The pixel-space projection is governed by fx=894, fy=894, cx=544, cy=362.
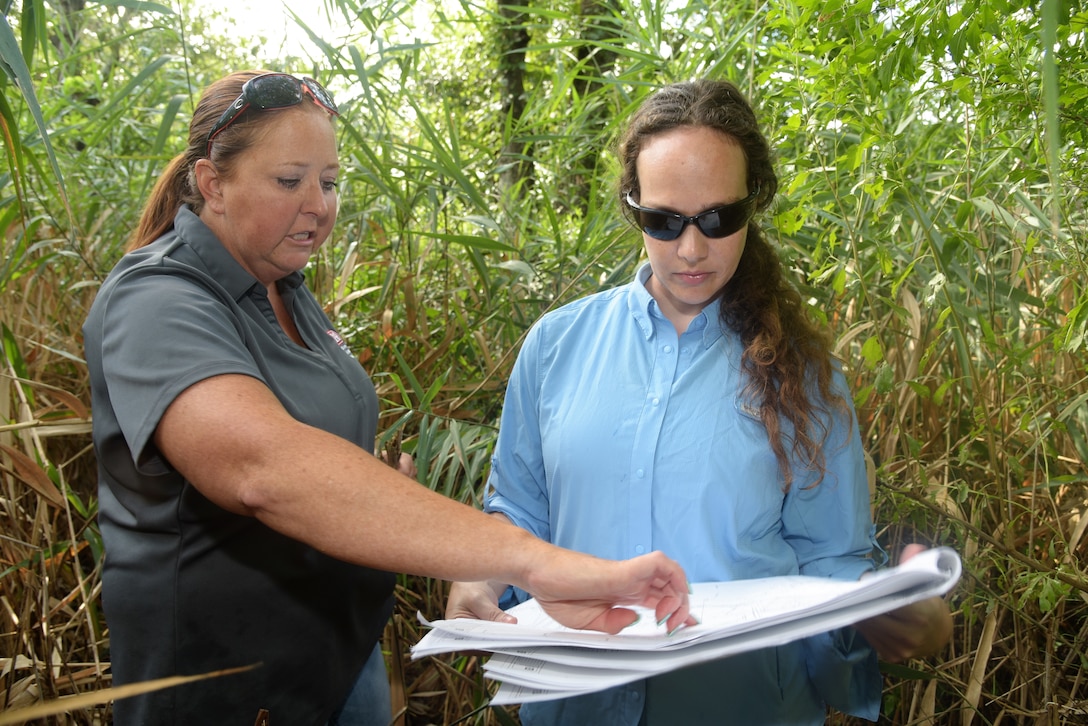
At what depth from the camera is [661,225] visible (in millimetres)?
1520

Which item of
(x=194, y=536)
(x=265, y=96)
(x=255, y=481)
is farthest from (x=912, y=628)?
(x=265, y=96)

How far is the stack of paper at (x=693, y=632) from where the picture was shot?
35.7 inches

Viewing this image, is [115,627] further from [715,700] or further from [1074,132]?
[1074,132]

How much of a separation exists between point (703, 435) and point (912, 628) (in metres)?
0.42

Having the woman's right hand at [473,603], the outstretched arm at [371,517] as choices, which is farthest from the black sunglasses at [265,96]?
the woman's right hand at [473,603]

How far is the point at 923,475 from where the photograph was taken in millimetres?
2186

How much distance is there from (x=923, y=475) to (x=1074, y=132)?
35.9 inches

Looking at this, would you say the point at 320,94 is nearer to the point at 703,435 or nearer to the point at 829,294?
the point at 703,435

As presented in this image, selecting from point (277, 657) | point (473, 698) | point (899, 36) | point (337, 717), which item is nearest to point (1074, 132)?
point (899, 36)

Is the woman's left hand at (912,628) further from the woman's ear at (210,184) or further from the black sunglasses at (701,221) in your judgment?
the woman's ear at (210,184)

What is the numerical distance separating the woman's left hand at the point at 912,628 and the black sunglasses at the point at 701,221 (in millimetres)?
595

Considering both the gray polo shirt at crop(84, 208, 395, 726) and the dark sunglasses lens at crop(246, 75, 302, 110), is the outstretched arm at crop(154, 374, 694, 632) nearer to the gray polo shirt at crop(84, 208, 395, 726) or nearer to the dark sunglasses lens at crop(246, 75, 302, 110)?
the gray polo shirt at crop(84, 208, 395, 726)

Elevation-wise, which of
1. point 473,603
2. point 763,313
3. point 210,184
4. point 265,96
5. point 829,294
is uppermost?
point 265,96

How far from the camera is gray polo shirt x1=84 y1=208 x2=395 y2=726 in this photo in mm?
1189
